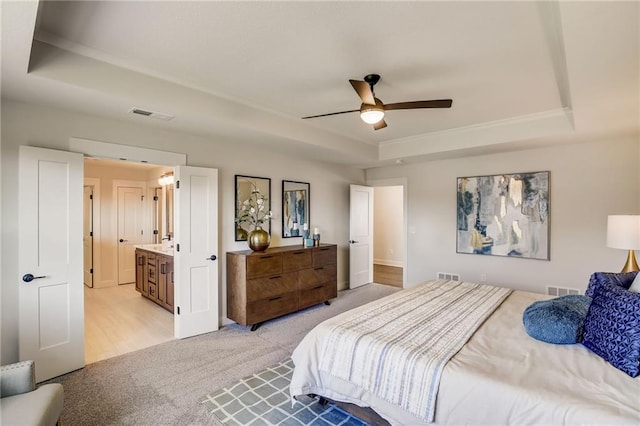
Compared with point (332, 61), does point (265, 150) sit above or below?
below

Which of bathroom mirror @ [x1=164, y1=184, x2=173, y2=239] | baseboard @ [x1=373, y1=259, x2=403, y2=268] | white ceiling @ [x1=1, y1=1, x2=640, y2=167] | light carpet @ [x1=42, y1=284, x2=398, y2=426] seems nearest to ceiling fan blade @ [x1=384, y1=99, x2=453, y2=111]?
white ceiling @ [x1=1, y1=1, x2=640, y2=167]

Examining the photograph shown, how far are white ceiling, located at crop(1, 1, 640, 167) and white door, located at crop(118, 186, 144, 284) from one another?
368 centimetres

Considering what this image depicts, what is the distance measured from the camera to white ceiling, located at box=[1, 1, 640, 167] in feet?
6.02

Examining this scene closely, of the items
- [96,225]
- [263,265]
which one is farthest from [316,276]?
[96,225]

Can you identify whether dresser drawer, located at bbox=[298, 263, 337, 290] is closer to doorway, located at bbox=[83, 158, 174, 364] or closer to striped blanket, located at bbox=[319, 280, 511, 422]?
doorway, located at bbox=[83, 158, 174, 364]

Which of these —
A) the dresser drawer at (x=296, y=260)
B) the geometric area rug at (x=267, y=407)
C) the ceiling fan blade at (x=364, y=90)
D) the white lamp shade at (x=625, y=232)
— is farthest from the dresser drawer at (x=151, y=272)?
the white lamp shade at (x=625, y=232)

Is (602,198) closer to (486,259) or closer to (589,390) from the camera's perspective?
(486,259)

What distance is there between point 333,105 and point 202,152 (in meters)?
1.73

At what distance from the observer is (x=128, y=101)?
2625 mm

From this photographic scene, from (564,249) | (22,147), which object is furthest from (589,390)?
(22,147)

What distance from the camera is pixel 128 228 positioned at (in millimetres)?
6277

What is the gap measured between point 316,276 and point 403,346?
2828 mm

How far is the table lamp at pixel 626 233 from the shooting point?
118 inches

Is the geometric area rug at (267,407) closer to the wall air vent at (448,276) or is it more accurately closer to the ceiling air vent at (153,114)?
the ceiling air vent at (153,114)
